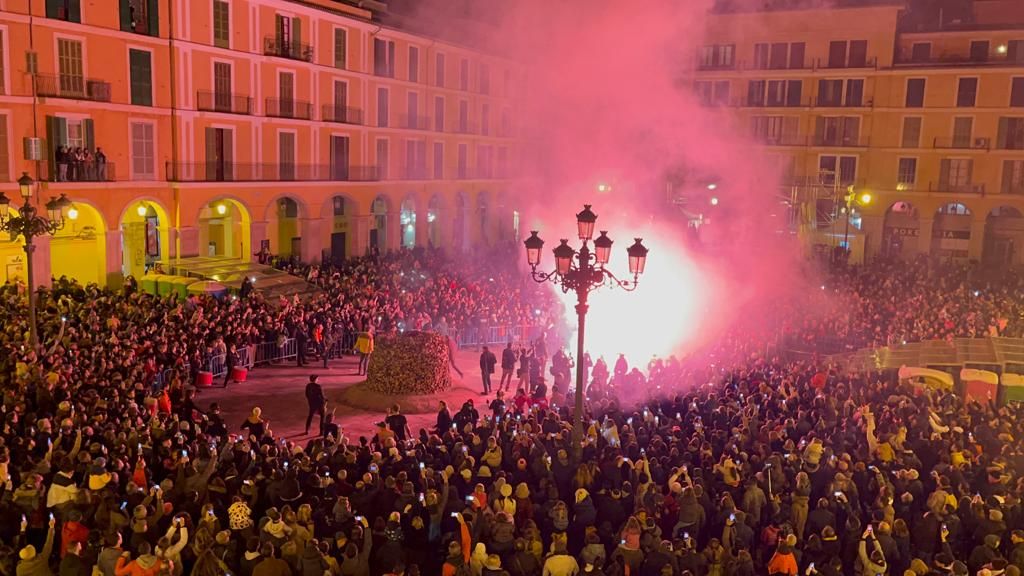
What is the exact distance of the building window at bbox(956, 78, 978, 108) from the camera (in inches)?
1614

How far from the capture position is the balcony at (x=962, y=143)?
134 feet

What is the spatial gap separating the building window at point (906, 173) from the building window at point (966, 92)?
3.32 metres

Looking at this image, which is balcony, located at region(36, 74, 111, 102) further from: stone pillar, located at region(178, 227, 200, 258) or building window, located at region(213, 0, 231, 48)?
stone pillar, located at region(178, 227, 200, 258)

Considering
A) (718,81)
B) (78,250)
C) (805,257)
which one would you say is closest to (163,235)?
(78,250)

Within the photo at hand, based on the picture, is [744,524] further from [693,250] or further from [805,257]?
[805,257]

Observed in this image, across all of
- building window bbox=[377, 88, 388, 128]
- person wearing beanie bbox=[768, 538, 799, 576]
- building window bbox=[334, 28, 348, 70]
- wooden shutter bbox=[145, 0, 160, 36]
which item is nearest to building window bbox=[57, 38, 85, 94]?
wooden shutter bbox=[145, 0, 160, 36]

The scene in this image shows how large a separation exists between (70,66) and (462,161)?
2216cm

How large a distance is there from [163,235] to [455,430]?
67.7 feet

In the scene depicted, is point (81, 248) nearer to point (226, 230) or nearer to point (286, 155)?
point (226, 230)

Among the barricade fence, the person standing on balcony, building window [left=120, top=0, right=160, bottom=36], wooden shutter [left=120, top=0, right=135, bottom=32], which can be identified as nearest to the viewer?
the barricade fence

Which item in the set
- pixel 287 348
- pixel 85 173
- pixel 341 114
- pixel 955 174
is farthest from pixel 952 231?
pixel 85 173

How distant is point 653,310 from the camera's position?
93.6 feet

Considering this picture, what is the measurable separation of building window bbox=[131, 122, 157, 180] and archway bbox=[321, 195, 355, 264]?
9.64m


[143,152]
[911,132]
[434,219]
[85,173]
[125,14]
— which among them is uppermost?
[125,14]
